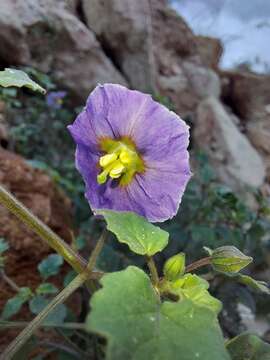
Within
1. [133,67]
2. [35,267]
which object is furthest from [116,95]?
[133,67]

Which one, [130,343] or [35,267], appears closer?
[130,343]

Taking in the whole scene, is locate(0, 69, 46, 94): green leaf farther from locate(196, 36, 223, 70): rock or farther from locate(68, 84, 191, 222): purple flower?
locate(196, 36, 223, 70): rock

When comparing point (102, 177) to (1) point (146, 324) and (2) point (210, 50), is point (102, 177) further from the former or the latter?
(2) point (210, 50)

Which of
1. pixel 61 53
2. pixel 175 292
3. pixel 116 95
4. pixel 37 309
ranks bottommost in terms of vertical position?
pixel 61 53

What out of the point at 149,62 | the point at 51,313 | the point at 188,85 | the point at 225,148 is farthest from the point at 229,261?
the point at 188,85

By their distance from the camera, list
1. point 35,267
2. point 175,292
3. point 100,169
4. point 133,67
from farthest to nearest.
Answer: point 133,67
point 35,267
point 100,169
point 175,292

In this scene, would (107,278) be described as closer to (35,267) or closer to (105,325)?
(105,325)
